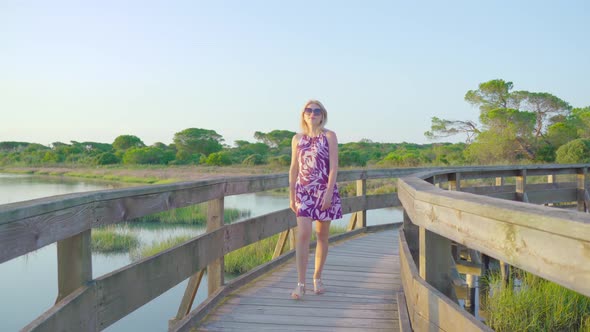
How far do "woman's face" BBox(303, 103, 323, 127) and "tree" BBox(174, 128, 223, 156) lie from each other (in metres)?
68.4

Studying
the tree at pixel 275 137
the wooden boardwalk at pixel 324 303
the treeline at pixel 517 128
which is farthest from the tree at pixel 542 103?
the tree at pixel 275 137

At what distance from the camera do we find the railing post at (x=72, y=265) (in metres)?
2.15

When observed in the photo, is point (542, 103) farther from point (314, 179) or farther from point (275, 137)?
point (275, 137)

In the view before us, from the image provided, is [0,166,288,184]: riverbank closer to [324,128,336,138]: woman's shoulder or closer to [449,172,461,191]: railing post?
[449,172,461,191]: railing post

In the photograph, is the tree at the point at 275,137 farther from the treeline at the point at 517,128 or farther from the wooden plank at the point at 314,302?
the wooden plank at the point at 314,302

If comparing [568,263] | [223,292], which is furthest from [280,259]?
[568,263]

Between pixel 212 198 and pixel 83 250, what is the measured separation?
1.55 metres

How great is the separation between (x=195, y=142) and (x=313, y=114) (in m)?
72.3

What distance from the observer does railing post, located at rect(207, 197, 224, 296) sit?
12.6ft

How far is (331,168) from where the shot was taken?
12.4 feet

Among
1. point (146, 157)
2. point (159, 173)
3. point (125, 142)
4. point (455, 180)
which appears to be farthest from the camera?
point (125, 142)

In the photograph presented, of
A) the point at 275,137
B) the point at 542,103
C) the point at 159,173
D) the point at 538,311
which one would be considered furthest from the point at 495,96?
the point at 275,137

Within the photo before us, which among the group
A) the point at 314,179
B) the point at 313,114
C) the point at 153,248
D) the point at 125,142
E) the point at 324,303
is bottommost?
the point at 153,248

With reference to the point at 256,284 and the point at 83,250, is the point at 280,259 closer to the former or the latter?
the point at 256,284
